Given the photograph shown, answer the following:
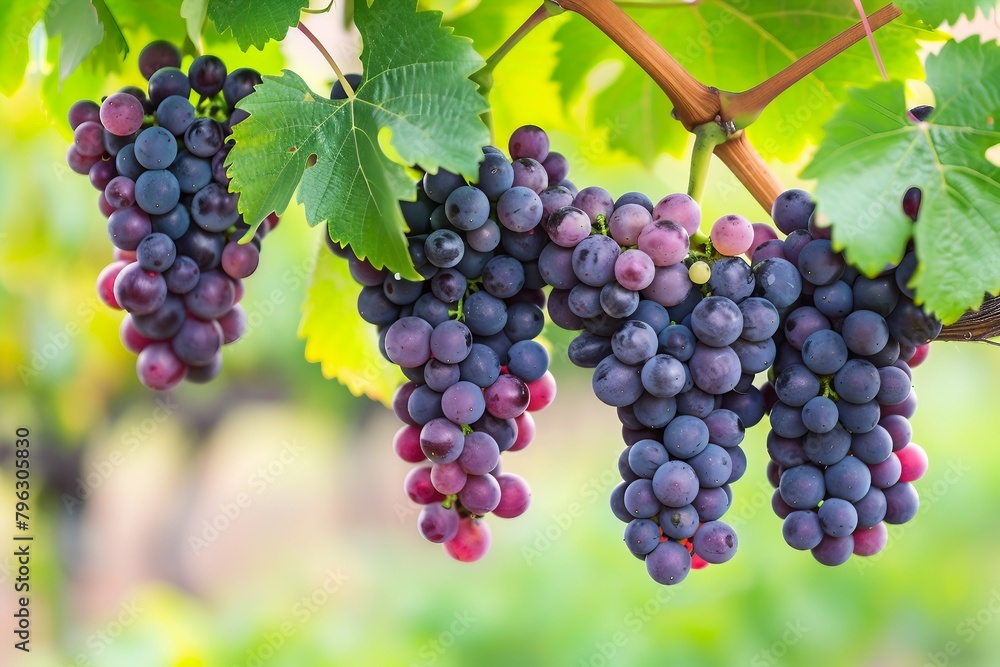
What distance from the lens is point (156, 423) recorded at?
187cm

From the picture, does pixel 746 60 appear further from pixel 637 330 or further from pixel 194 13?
pixel 194 13

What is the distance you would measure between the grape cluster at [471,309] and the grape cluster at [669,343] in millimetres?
33

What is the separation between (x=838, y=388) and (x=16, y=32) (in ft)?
2.66

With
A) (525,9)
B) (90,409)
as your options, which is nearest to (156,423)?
(90,409)

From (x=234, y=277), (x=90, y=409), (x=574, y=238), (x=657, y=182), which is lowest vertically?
(x=90, y=409)

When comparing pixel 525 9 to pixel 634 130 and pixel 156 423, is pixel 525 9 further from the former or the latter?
pixel 156 423

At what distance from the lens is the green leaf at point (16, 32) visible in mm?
799

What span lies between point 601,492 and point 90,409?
1.09 metres

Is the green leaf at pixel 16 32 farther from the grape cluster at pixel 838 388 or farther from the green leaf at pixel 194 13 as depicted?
the grape cluster at pixel 838 388

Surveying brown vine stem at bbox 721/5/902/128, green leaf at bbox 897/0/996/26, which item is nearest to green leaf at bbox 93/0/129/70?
brown vine stem at bbox 721/5/902/128

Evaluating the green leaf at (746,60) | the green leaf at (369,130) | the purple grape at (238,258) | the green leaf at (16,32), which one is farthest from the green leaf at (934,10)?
the green leaf at (16,32)

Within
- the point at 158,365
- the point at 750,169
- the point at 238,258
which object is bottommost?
the point at 158,365

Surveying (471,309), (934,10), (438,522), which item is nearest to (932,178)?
(934,10)

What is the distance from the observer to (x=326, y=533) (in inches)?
82.1
